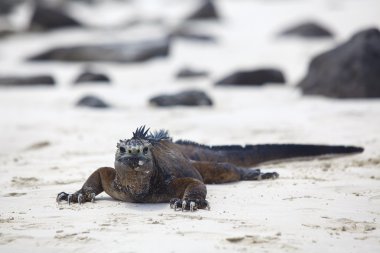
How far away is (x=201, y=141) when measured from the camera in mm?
6816

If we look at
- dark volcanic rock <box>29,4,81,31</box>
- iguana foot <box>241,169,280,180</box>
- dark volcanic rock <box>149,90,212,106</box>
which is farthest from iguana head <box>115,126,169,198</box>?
dark volcanic rock <box>29,4,81,31</box>

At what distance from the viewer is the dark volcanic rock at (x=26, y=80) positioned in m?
11.8

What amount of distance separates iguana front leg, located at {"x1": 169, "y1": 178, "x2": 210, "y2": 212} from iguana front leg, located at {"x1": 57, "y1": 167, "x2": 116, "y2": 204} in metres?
0.43

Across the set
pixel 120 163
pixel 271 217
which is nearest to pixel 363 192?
pixel 271 217

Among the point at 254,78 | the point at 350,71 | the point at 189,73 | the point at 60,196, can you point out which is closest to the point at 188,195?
the point at 60,196

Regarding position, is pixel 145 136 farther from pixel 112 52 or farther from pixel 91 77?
pixel 112 52

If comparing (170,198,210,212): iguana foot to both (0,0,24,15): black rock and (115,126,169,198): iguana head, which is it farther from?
(0,0,24,15): black rock

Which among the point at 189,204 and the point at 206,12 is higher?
the point at 206,12

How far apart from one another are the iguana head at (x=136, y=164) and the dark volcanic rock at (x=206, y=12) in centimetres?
1800

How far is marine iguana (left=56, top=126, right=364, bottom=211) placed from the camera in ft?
12.8

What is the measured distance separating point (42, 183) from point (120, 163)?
1.25m

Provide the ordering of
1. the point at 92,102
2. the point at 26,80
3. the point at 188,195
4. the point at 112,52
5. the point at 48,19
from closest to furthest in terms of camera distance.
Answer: the point at 188,195 → the point at 92,102 → the point at 26,80 → the point at 112,52 → the point at 48,19

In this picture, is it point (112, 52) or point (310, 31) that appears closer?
point (112, 52)

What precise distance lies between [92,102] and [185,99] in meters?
1.38
